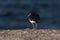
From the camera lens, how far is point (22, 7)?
23.8 meters

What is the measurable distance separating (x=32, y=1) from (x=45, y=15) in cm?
516

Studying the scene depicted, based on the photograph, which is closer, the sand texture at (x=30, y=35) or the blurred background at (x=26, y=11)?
the sand texture at (x=30, y=35)

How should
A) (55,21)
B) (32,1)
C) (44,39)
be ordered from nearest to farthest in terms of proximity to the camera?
1. (44,39)
2. (55,21)
3. (32,1)

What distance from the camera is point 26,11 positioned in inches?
860

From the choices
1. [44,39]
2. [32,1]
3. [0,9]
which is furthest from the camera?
[32,1]

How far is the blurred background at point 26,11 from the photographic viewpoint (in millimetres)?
18828

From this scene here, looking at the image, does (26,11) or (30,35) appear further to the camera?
(26,11)

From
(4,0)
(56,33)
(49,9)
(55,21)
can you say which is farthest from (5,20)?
(56,33)

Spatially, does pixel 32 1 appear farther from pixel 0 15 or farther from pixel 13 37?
pixel 13 37

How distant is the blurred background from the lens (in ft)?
61.8

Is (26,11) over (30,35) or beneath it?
over

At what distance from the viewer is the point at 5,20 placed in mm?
20031

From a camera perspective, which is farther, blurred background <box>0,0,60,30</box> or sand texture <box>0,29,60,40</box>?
blurred background <box>0,0,60,30</box>

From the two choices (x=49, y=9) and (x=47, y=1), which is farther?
(x=47, y=1)
